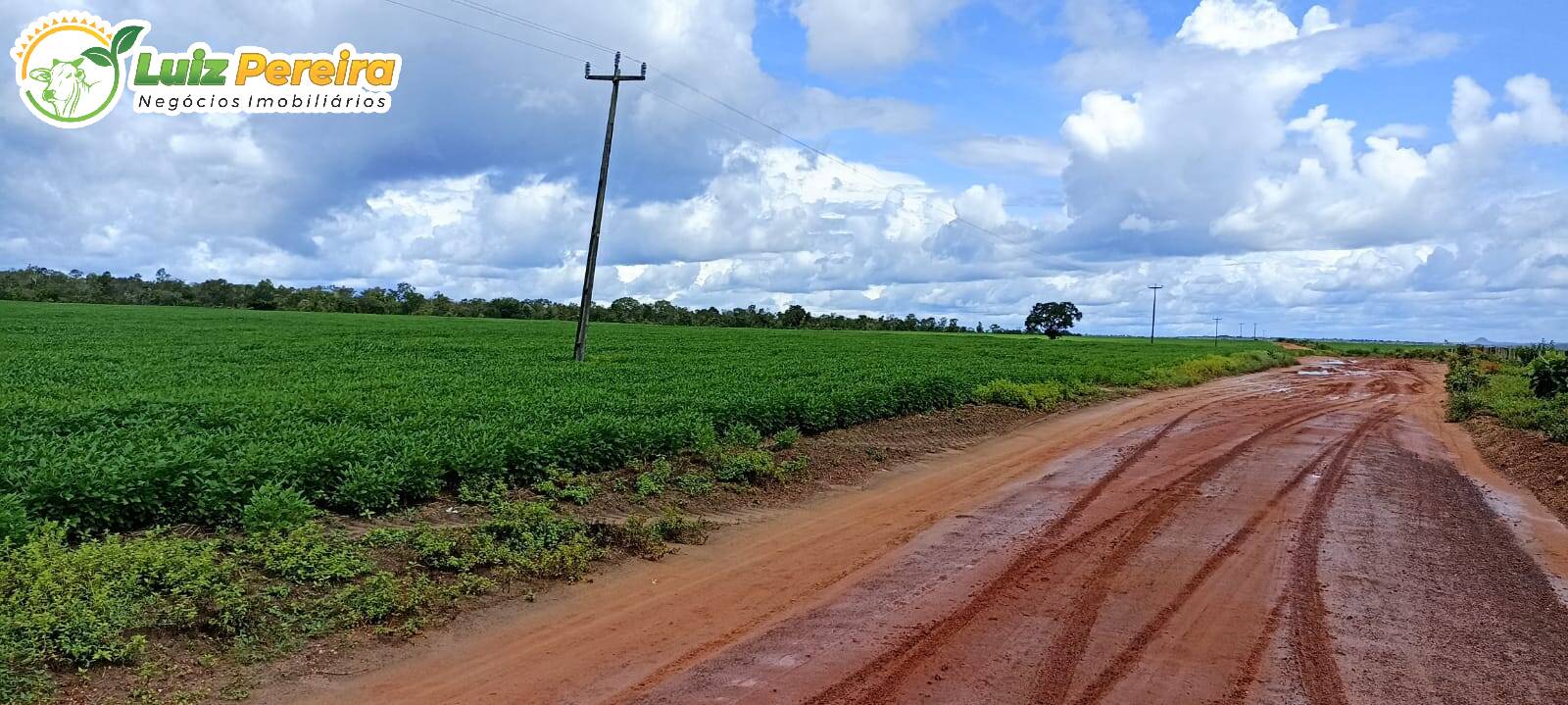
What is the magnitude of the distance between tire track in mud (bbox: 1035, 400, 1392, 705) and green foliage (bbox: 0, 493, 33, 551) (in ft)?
23.8

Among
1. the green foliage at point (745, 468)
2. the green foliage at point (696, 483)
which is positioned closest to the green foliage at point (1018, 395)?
the green foliage at point (745, 468)

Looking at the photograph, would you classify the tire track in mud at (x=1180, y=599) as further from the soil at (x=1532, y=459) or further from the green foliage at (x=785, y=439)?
the green foliage at (x=785, y=439)

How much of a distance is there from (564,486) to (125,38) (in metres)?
14.5

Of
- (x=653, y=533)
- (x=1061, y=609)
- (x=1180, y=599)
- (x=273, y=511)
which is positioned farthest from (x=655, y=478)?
(x=1180, y=599)

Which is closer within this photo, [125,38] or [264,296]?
[125,38]

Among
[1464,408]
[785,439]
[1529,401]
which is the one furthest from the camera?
[1464,408]

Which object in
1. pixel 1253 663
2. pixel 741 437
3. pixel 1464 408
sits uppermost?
pixel 1464 408

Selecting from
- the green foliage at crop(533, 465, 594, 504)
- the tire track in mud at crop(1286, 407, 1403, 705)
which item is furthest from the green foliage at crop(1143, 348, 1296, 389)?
the green foliage at crop(533, 465, 594, 504)

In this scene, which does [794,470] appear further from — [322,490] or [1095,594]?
[322,490]

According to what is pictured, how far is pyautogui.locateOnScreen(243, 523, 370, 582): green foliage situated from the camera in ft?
22.1

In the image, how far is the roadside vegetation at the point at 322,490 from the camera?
587 centimetres

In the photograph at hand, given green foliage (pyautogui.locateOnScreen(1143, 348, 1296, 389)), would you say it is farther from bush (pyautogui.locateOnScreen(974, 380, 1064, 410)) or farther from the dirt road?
the dirt road

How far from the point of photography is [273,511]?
7.49 meters

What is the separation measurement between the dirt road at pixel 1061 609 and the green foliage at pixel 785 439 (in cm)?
176
